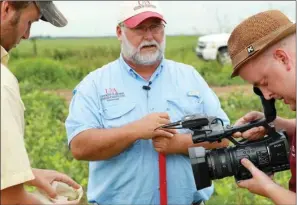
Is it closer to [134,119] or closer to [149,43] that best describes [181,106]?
[134,119]

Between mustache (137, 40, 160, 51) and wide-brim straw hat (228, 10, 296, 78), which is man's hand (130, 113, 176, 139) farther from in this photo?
wide-brim straw hat (228, 10, 296, 78)

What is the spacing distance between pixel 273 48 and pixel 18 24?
1.03 metres

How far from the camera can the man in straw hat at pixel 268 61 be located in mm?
2523

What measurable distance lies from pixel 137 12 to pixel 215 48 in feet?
51.8

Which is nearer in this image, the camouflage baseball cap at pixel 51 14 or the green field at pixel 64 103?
the camouflage baseball cap at pixel 51 14

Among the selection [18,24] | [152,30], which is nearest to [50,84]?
[152,30]

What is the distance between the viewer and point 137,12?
3625 mm

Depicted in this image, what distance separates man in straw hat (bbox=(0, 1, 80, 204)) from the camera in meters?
2.22

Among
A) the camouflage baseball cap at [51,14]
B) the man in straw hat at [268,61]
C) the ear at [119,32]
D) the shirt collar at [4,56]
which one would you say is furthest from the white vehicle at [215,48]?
the shirt collar at [4,56]

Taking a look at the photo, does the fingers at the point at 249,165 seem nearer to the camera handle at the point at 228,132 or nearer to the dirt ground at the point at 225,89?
the camera handle at the point at 228,132

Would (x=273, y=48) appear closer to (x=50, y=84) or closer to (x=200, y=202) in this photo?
(x=200, y=202)

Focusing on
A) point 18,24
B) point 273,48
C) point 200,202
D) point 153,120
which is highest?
point 18,24

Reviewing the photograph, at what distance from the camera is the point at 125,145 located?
3.36 metres

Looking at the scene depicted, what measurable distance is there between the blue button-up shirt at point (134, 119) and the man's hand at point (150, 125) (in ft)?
0.55
